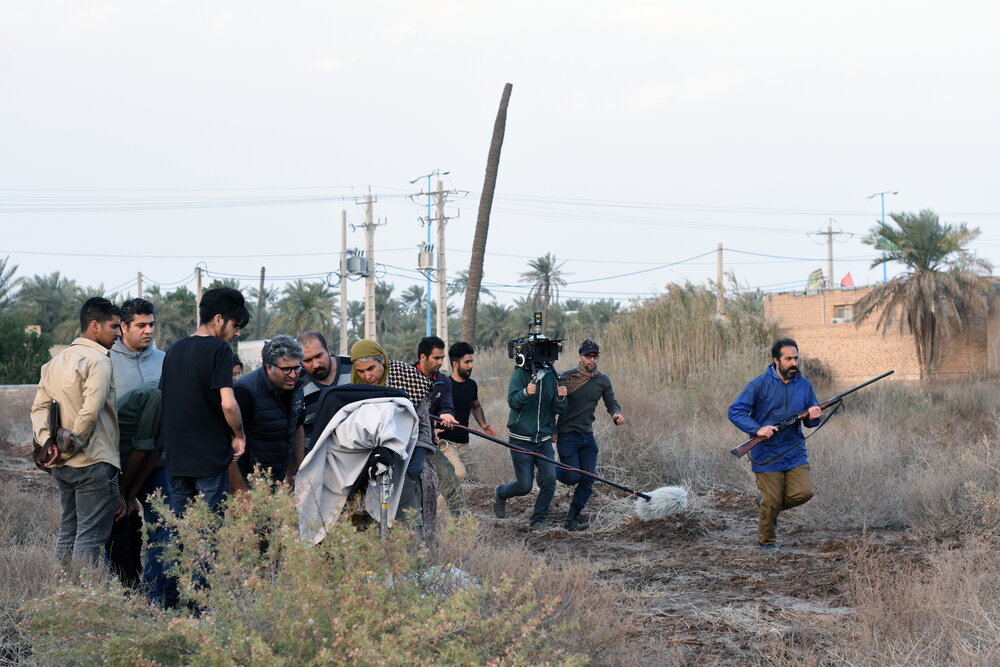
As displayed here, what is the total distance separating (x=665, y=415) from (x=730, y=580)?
845 centimetres

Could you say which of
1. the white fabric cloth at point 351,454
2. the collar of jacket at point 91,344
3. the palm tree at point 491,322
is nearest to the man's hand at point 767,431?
the white fabric cloth at point 351,454

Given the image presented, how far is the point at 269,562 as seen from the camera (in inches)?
164

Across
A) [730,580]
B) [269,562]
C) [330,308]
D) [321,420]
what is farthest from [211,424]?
[330,308]

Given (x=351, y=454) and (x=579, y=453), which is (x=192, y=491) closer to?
(x=351, y=454)

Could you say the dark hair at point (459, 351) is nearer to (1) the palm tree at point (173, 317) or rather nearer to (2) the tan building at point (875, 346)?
(2) the tan building at point (875, 346)

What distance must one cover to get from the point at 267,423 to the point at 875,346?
33.9 metres

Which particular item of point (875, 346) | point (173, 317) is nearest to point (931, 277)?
point (875, 346)

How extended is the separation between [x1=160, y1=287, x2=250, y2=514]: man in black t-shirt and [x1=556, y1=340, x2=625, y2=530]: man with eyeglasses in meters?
5.23

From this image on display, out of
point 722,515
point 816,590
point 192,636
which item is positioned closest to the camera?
point 192,636

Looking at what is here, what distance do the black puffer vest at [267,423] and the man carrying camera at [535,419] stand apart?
4170 mm

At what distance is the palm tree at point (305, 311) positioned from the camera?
55625mm

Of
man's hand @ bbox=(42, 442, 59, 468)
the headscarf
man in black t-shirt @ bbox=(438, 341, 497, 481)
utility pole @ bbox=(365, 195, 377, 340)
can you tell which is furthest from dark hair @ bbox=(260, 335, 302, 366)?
utility pole @ bbox=(365, 195, 377, 340)

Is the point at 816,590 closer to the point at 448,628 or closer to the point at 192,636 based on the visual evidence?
the point at 448,628

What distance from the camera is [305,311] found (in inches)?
2200
